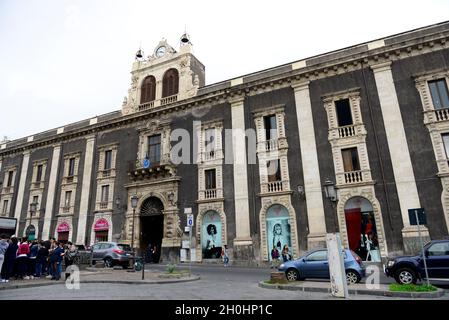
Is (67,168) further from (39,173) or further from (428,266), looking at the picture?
(428,266)

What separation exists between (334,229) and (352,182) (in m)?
3.11

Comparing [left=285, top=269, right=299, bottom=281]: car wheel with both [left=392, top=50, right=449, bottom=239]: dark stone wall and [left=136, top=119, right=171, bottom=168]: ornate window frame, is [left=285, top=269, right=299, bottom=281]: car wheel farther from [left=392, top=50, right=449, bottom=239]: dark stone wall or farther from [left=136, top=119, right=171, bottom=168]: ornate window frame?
[left=136, top=119, right=171, bottom=168]: ornate window frame

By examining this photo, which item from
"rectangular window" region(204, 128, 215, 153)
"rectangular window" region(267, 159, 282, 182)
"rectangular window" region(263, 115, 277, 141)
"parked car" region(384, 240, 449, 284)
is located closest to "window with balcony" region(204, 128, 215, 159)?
"rectangular window" region(204, 128, 215, 153)

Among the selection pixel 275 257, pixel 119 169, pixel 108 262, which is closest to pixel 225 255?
pixel 275 257

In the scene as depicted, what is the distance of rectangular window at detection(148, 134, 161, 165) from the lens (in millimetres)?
27316

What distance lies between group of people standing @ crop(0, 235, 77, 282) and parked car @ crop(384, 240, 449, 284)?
13.7m

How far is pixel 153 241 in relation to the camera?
2702 cm

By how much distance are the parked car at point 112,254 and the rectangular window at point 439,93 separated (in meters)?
20.9

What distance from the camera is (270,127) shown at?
23.3m

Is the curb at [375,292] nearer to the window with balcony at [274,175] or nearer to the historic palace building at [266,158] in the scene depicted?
the historic palace building at [266,158]

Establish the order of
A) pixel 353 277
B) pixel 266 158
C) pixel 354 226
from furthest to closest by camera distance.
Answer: pixel 266 158
pixel 354 226
pixel 353 277

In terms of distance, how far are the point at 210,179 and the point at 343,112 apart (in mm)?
10783

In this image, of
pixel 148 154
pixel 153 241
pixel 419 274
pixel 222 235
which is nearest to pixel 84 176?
pixel 148 154

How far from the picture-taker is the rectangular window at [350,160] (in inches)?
784
